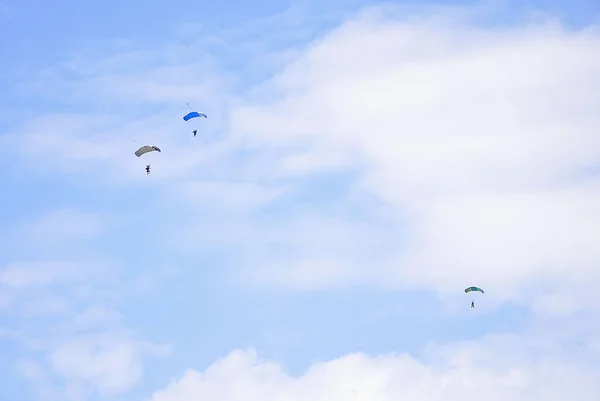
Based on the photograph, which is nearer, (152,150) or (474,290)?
(152,150)

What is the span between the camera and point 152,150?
179875mm

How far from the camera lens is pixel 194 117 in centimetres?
18225

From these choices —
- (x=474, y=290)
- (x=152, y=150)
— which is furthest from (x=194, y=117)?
(x=474, y=290)

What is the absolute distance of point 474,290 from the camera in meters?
199

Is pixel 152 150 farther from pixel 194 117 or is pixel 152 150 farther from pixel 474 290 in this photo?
pixel 474 290

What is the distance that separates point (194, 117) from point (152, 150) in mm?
8067

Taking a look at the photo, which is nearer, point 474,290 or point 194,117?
point 194,117

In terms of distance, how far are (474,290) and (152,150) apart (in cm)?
5724

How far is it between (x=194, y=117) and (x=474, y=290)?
53694 mm
